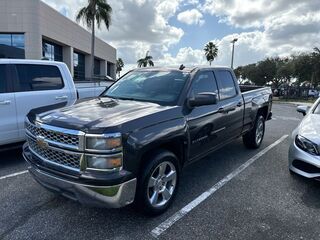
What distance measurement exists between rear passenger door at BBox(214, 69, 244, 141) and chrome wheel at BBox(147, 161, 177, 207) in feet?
4.85

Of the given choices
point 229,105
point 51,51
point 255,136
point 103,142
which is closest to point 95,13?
point 51,51

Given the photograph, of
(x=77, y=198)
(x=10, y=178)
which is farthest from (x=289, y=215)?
(x=10, y=178)

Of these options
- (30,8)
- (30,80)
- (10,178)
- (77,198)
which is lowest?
(10,178)

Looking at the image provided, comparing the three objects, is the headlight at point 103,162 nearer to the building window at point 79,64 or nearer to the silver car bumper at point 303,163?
the silver car bumper at point 303,163

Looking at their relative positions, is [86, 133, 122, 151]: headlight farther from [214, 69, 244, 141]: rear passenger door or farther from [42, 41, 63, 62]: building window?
[42, 41, 63, 62]: building window

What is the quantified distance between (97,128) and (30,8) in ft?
92.0

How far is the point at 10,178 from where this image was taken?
474 cm

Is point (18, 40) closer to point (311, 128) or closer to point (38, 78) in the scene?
point (38, 78)

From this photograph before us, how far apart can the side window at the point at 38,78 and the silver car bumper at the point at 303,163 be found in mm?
4678

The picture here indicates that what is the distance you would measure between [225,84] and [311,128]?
5.26 ft

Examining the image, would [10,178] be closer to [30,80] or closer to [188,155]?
[30,80]

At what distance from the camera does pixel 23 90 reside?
554cm

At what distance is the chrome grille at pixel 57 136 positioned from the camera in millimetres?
3014

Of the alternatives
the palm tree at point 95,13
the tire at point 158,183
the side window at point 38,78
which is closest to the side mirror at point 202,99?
the tire at point 158,183
